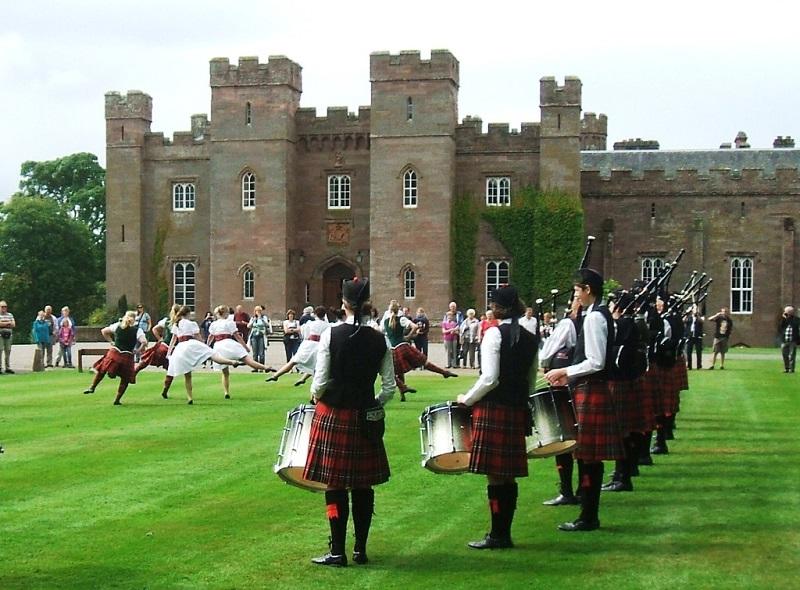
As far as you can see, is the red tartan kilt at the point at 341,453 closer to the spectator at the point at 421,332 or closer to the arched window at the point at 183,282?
the spectator at the point at 421,332

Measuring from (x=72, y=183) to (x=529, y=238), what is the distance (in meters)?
42.6

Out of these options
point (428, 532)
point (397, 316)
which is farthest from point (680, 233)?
point (428, 532)

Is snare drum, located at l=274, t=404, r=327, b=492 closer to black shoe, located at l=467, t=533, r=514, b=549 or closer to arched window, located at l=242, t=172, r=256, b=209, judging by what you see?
black shoe, located at l=467, t=533, r=514, b=549

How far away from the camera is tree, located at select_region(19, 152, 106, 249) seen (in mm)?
87688

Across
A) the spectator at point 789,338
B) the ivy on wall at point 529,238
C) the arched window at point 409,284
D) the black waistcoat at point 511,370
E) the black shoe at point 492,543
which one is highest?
the ivy on wall at point 529,238

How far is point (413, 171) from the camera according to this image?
56188mm

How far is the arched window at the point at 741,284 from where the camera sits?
2276 inches

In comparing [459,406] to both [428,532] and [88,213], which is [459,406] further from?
[88,213]

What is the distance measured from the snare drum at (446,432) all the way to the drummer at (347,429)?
0.61 m

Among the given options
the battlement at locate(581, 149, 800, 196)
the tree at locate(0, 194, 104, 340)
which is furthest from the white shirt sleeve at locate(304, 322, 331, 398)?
the tree at locate(0, 194, 104, 340)

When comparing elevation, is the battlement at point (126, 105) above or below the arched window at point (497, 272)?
above

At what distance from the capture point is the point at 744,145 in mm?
70938

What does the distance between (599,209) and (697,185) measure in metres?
4.10

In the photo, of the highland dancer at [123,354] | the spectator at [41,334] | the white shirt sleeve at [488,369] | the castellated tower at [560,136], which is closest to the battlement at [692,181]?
the castellated tower at [560,136]
